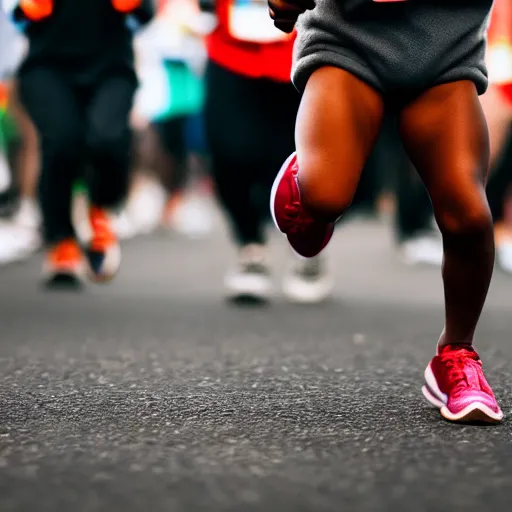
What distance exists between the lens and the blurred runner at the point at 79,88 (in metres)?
4.86

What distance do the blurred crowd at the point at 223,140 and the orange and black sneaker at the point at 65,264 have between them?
16cm

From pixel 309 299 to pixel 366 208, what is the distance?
21.8 feet

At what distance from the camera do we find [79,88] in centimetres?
499

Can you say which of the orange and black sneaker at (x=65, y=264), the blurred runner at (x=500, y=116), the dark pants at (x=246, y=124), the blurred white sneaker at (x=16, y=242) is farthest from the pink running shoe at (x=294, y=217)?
the blurred white sneaker at (x=16, y=242)

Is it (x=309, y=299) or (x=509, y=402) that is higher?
(x=509, y=402)

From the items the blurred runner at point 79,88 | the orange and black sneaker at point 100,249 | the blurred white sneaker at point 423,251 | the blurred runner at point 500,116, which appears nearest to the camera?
the blurred runner at point 79,88

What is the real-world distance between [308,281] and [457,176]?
2.55 meters

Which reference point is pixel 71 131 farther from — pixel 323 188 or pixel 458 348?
pixel 458 348

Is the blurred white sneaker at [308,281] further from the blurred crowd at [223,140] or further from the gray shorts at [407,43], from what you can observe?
the gray shorts at [407,43]

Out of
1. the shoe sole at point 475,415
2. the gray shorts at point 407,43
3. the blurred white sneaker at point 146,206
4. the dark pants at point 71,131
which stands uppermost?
the gray shorts at point 407,43

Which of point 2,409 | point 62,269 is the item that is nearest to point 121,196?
point 62,269

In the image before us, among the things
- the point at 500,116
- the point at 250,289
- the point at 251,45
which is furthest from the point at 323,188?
the point at 500,116

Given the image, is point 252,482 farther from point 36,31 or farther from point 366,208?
point 366,208

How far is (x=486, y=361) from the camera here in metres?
3.39
